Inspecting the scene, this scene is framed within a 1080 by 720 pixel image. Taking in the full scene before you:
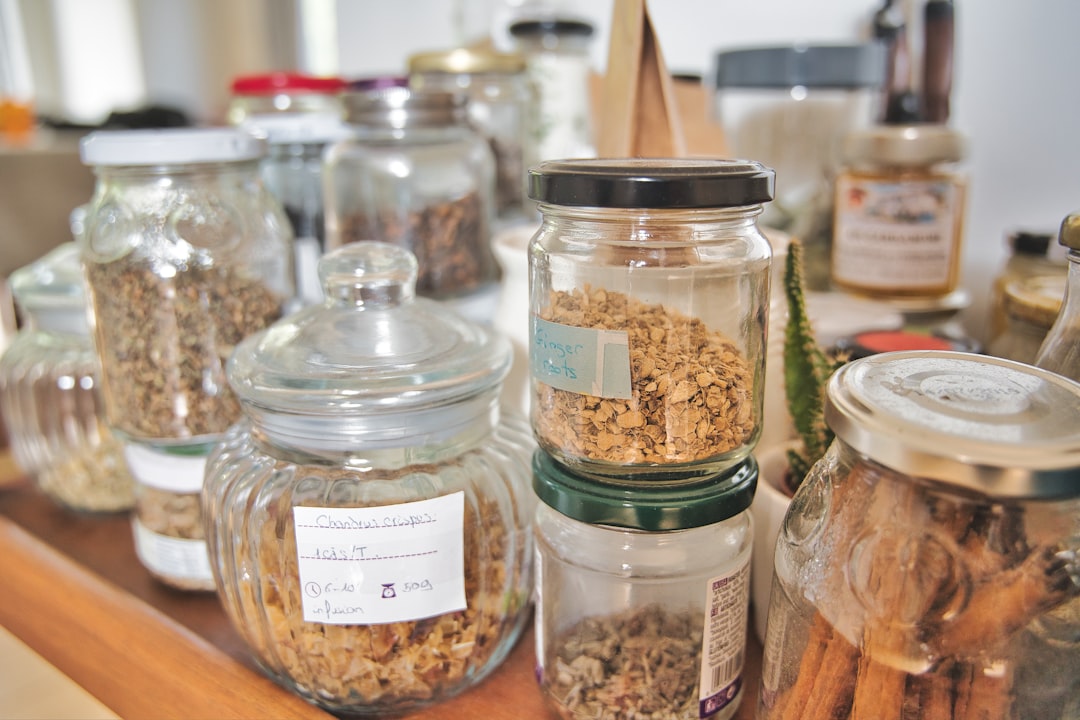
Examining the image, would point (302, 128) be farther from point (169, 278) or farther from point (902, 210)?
point (902, 210)

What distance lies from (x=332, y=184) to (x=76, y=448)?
0.33 metres

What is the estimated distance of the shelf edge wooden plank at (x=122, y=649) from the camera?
0.45 m

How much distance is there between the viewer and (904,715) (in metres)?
0.32

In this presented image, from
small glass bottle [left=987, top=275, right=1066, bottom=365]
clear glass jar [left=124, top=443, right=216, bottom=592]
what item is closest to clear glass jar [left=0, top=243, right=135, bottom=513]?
clear glass jar [left=124, top=443, right=216, bottom=592]

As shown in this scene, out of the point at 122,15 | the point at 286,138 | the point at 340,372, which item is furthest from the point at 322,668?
the point at 122,15

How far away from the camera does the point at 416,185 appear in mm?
637

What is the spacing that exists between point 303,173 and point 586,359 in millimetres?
521

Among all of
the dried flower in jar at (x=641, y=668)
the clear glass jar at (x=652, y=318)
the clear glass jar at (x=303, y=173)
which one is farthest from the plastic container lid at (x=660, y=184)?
the clear glass jar at (x=303, y=173)

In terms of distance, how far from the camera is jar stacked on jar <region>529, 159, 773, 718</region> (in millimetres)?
363

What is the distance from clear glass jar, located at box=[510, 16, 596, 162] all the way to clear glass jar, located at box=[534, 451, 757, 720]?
0.41 metres

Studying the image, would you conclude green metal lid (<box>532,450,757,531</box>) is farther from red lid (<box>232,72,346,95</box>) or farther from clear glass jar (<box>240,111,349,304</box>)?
red lid (<box>232,72,346,95</box>)

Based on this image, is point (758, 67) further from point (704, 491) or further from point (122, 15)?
point (122, 15)

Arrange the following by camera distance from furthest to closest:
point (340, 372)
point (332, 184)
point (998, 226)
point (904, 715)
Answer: point (998, 226) → point (332, 184) → point (340, 372) → point (904, 715)

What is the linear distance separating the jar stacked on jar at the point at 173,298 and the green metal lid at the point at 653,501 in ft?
0.90
